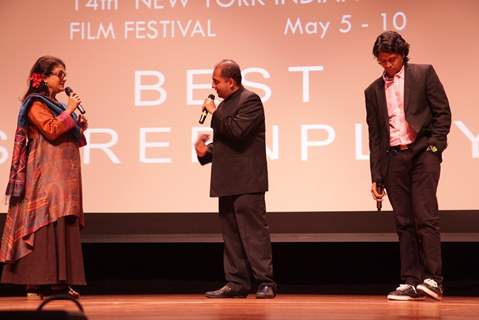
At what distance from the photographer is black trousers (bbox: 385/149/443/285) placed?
355 centimetres

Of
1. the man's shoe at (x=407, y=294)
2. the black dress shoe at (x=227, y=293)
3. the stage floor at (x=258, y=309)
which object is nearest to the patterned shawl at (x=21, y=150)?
the stage floor at (x=258, y=309)

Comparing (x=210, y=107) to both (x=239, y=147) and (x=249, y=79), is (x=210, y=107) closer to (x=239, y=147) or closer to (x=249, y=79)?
(x=239, y=147)

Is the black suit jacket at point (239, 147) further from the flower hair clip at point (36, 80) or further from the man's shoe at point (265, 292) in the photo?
the flower hair clip at point (36, 80)

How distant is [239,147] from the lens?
3.89 m

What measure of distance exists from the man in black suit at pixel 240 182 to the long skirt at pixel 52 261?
657 millimetres

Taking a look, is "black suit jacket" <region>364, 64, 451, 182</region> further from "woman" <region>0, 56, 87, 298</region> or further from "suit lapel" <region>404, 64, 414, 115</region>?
"woman" <region>0, 56, 87, 298</region>

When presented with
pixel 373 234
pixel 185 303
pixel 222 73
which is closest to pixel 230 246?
pixel 185 303

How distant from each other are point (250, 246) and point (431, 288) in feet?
2.81

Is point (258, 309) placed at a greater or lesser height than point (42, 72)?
lesser

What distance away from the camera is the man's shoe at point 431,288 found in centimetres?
349

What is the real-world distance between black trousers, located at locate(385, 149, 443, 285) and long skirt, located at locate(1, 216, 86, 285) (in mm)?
1498

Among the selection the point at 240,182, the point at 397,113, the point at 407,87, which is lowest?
the point at 240,182

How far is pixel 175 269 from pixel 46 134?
5.69 feet

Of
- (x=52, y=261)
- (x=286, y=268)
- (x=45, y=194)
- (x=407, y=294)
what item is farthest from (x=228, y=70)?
(x=286, y=268)
